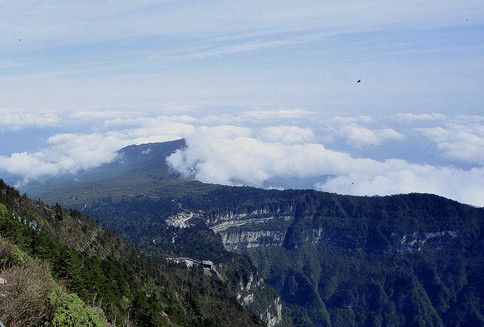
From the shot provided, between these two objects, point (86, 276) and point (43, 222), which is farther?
point (43, 222)

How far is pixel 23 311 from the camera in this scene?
2119 cm

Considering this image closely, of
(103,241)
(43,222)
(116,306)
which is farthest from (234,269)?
(116,306)

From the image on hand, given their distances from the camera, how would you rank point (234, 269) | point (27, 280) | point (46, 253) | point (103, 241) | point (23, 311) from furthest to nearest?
point (234, 269) < point (103, 241) < point (46, 253) < point (27, 280) < point (23, 311)

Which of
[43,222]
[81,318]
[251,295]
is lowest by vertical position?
[251,295]

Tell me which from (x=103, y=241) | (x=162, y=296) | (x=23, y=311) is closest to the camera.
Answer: (x=23, y=311)

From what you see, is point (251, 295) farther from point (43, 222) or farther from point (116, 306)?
point (116, 306)

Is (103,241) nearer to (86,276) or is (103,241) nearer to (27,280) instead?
(86,276)

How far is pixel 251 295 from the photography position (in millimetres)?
197750

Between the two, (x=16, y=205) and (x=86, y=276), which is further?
(x=16, y=205)

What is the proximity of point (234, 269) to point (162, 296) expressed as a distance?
378 feet

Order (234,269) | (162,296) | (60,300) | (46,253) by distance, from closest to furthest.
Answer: (60,300) < (46,253) < (162,296) < (234,269)

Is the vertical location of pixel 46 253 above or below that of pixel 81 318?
below

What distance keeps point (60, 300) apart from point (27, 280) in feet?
9.02

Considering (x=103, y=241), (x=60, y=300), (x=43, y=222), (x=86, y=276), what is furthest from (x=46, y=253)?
(x=103, y=241)
